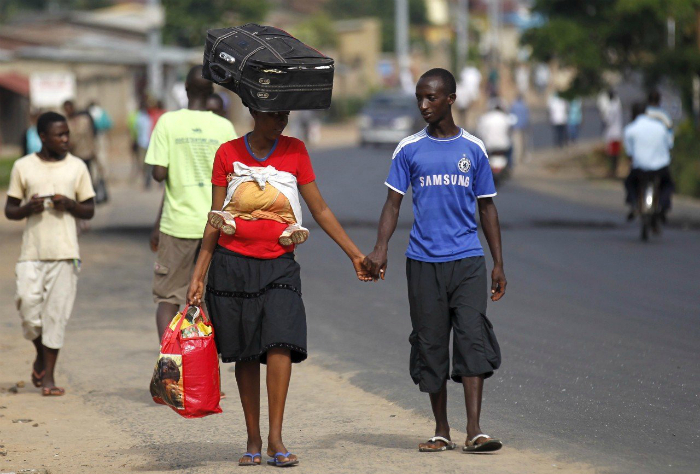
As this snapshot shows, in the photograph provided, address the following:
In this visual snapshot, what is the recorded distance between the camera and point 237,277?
5.53 meters

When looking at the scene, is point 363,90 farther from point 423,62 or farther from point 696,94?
point 696,94

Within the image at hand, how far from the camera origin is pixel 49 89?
84.1 ft

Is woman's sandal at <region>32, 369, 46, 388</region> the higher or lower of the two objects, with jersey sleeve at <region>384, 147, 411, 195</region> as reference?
lower

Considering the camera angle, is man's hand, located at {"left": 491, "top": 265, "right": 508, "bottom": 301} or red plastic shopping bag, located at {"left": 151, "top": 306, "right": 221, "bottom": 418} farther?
man's hand, located at {"left": 491, "top": 265, "right": 508, "bottom": 301}

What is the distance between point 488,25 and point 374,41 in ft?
146

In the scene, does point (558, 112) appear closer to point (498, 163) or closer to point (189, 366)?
point (498, 163)

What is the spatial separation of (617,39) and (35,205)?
2103cm

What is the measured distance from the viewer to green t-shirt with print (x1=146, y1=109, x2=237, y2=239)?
7434 mm

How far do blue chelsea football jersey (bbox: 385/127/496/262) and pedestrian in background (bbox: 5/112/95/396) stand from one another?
8.73 ft

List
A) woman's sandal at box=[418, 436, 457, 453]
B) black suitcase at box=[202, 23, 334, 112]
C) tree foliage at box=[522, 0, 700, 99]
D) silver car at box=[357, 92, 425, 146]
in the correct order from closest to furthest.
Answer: black suitcase at box=[202, 23, 334, 112] → woman's sandal at box=[418, 436, 457, 453] → tree foliage at box=[522, 0, 700, 99] → silver car at box=[357, 92, 425, 146]

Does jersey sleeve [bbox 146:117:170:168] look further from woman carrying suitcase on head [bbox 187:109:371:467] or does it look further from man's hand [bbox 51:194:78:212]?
woman carrying suitcase on head [bbox 187:109:371:467]

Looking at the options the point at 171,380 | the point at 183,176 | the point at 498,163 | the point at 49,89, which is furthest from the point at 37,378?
the point at 49,89

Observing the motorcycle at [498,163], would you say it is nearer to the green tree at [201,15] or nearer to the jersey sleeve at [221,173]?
the jersey sleeve at [221,173]

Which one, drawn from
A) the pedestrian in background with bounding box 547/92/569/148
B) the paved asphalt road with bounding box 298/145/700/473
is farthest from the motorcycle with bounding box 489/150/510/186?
the pedestrian in background with bounding box 547/92/569/148
